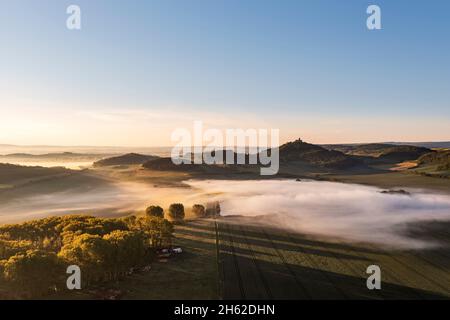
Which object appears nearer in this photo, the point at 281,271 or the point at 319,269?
the point at 281,271

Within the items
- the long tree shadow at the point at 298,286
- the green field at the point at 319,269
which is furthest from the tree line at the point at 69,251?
the long tree shadow at the point at 298,286

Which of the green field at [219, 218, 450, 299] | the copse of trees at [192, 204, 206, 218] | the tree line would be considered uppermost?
the tree line

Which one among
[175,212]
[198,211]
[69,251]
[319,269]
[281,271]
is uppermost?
[69,251]

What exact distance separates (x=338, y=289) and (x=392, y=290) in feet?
32.6

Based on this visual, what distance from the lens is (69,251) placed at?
71312 millimetres

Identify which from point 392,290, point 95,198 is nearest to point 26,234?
point 392,290

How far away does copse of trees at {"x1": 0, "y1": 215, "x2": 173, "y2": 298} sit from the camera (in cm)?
6412

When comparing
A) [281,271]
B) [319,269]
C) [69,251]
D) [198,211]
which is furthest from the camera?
[198,211]

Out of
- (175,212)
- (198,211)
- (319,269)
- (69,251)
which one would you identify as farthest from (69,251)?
(198,211)

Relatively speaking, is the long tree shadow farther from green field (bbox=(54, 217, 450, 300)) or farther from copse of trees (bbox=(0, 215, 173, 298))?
copse of trees (bbox=(0, 215, 173, 298))

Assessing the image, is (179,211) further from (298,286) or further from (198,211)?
(298,286)

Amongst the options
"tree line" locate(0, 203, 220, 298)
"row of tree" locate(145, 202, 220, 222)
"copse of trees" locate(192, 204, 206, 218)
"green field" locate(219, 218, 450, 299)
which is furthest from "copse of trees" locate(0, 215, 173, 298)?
"copse of trees" locate(192, 204, 206, 218)

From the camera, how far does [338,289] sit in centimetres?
6875

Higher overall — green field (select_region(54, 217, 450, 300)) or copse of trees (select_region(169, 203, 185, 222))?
copse of trees (select_region(169, 203, 185, 222))
